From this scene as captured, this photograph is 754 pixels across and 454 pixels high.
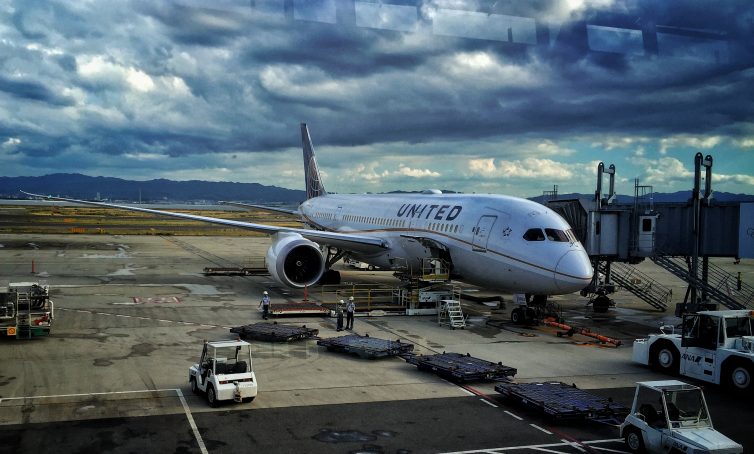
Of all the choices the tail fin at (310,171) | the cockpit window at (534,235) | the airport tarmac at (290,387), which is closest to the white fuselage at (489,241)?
the cockpit window at (534,235)

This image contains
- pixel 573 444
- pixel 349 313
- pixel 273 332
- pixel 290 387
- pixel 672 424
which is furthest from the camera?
pixel 349 313

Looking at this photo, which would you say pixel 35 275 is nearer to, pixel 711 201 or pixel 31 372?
pixel 31 372

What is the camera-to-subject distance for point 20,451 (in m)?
10.9

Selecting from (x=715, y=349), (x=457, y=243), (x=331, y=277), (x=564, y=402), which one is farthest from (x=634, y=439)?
(x=331, y=277)

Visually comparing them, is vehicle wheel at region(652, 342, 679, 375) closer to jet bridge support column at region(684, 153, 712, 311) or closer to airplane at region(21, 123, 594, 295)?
airplane at region(21, 123, 594, 295)

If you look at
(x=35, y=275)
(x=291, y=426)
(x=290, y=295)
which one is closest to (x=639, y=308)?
(x=290, y=295)

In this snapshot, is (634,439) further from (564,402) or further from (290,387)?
(290,387)

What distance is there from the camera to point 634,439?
463 inches

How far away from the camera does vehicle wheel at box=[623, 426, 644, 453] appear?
38.2ft

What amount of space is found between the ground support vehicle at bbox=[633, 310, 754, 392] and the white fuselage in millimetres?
4689

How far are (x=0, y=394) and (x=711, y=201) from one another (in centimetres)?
2479

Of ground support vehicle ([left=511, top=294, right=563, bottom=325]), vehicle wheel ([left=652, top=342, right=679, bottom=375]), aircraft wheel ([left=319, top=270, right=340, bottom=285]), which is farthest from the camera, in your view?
aircraft wheel ([left=319, top=270, right=340, bottom=285])

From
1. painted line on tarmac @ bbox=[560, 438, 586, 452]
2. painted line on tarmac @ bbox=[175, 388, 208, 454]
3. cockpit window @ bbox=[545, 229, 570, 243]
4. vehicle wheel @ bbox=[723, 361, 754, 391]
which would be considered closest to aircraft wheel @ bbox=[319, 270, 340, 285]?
cockpit window @ bbox=[545, 229, 570, 243]

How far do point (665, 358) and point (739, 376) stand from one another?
7.81 feet
